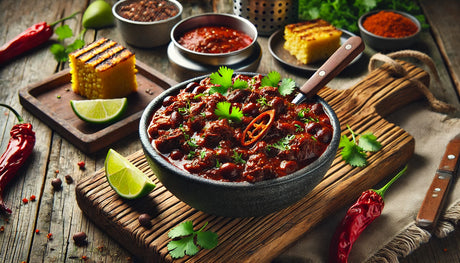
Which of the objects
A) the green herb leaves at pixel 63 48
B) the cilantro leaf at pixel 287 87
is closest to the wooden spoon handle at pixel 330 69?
the cilantro leaf at pixel 287 87

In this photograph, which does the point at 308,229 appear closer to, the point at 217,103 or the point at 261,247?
the point at 261,247

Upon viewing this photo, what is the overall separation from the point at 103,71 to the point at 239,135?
4.55 ft

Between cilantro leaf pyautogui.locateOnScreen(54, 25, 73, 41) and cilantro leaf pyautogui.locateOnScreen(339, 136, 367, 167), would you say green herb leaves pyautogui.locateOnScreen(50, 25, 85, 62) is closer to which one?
cilantro leaf pyautogui.locateOnScreen(54, 25, 73, 41)

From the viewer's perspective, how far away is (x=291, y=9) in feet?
14.2

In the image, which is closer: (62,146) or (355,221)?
(355,221)

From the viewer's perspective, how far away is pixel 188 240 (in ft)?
7.90

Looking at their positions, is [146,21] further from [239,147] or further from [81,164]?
[239,147]

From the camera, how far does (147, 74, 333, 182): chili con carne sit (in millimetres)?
2320

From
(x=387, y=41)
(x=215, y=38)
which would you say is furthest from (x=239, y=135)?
(x=387, y=41)

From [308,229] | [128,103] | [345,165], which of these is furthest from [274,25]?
[308,229]

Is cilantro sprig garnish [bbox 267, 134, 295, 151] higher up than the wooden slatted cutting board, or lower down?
higher up

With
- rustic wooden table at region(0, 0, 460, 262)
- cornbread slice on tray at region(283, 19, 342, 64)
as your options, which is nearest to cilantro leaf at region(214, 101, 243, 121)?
rustic wooden table at region(0, 0, 460, 262)

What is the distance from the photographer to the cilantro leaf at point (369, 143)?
3037mm

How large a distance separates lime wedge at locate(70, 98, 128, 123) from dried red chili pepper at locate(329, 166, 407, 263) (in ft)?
5.21
